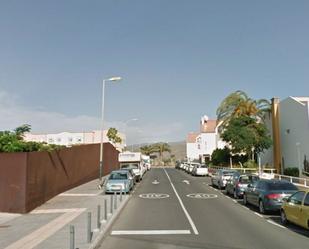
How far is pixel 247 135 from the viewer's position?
177 feet

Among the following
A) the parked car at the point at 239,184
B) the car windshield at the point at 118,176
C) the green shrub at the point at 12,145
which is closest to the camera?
the green shrub at the point at 12,145

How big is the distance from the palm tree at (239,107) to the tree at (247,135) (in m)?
2.09

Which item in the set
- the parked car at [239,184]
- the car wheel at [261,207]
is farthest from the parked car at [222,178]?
the car wheel at [261,207]

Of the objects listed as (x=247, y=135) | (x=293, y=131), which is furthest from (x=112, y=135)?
(x=293, y=131)

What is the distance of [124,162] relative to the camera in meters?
52.3

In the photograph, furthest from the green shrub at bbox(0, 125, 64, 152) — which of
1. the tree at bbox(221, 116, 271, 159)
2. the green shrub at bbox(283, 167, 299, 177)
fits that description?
the tree at bbox(221, 116, 271, 159)

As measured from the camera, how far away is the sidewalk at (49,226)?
11711mm

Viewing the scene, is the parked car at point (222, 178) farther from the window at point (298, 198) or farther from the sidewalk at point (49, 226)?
the window at point (298, 198)

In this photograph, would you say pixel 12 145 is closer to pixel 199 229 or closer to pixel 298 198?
pixel 199 229

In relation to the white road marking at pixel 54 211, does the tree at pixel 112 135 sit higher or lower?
higher

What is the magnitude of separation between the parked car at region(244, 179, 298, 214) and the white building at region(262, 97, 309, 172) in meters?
22.4

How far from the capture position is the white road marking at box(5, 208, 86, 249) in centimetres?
1155

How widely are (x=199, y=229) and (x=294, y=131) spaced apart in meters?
33.4

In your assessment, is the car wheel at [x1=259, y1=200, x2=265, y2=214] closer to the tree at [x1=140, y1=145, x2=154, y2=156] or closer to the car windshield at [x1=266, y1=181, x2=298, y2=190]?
the car windshield at [x1=266, y1=181, x2=298, y2=190]
